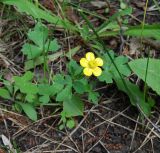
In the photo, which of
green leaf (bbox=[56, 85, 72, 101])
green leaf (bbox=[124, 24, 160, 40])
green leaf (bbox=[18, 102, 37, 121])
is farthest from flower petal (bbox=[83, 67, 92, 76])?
green leaf (bbox=[124, 24, 160, 40])

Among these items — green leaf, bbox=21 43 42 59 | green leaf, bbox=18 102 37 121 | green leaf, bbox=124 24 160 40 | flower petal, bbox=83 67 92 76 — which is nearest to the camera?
flower petal, bbox=83 67 92 76

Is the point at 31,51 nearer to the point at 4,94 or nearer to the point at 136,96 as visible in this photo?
the point at 4,94

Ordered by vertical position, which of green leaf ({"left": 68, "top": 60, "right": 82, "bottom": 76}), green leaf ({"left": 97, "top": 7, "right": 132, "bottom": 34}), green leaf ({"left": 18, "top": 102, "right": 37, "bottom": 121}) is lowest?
green leaf ({"left": 18, "top": 102, "right": 37, "bottom": 121})

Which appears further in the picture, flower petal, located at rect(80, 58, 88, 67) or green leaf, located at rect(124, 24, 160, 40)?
green leaf, located at rect(124, 24, 160, 40)

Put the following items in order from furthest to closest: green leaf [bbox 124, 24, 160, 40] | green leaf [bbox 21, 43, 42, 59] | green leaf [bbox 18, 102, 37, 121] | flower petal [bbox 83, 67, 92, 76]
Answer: green leaf [bbox 124, 24, 160, 40] < green leaf [bbox 21, 43, 42, 59] < green leaf [bbox 18, 102, 37, 121] < flower petal [bbox 83, 67, 92, 76]

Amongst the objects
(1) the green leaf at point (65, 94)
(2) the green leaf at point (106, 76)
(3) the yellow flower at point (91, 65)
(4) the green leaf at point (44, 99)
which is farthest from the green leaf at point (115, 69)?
(4) the green leaf at point (44, 99)

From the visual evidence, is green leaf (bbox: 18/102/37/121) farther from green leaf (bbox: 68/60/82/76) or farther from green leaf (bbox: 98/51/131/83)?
green leaf (bbox: 98/51/131/83)

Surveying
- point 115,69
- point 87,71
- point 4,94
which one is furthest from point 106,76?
point 4,94
